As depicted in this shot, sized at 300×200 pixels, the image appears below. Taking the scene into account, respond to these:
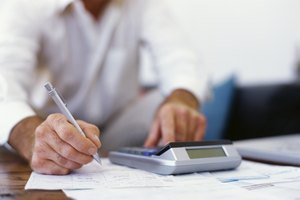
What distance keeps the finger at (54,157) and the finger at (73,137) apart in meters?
0.03

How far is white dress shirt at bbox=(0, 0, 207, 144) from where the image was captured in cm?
85

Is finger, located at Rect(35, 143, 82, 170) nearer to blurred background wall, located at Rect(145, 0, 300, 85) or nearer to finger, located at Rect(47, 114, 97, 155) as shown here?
finger, located at Rect(47, 114, 97, 155)

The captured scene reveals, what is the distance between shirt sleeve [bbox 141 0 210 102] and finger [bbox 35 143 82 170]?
1.48 ft

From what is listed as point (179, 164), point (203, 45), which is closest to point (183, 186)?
point (179, 164)

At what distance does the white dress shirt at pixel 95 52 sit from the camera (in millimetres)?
849

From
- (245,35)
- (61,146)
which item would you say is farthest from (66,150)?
(245,35)

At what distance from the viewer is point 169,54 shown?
1.01 meters

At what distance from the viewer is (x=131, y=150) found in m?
0.59

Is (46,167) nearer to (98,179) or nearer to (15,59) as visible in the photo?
(98,179)

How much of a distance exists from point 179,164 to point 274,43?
154cm

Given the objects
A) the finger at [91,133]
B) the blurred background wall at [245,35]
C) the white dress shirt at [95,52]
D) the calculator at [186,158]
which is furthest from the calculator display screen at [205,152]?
the blurred background wall at [245,35]

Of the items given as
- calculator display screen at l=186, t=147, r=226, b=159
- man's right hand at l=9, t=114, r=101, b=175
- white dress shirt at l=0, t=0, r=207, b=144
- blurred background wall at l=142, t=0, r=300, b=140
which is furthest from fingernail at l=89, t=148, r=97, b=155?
blurred background wall at l=142, t=0, r=300, b=140

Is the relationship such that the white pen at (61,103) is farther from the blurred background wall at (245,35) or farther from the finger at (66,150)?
Result: the blurred background wall at (245,35)

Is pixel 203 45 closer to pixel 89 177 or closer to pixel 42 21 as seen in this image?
pixel 42 21
